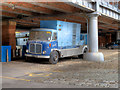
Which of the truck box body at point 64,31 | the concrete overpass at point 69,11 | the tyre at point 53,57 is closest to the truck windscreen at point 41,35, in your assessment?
the truck box body at point 64,31

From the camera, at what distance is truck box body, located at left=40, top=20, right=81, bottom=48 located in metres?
15.6

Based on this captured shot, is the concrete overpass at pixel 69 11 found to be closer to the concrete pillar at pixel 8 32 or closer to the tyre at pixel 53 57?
the concrete pillar at pixel 8 32

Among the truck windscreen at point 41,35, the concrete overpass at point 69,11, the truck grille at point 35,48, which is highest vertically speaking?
the concrete overpass at point 69,11

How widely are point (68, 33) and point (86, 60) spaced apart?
10.8 ft

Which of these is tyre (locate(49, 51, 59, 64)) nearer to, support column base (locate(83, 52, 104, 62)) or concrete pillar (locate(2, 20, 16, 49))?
support column base (locate(83, 52, 104, 62))

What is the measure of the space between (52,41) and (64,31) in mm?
2208

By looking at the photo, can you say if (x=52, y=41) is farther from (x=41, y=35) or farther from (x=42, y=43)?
(x=41, y=35)

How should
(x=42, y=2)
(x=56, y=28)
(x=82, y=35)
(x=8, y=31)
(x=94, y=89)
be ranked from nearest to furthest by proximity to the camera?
(x=94, y=89)
(x=42, y=2)
(x=56, y=28)
(x=82, y=35)
(x=8, y=31)

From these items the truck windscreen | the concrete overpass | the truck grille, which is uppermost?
the concrete overpass

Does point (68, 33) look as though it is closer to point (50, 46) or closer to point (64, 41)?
point (64, 41)

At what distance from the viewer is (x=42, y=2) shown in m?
14.4

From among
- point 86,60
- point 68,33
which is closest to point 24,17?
point 68,33

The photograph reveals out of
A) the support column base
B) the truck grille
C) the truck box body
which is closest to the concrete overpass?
the support column base

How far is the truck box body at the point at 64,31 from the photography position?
51.1 ft
